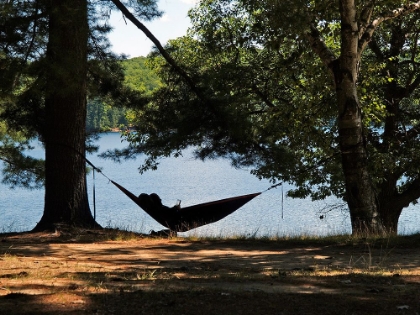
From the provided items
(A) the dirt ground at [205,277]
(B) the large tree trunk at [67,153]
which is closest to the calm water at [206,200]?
(B) the large tree trunk at [67,153]

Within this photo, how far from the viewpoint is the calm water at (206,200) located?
55.9 feet

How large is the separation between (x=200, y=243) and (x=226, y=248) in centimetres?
48

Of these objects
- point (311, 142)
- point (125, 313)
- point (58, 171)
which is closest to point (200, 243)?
point (58, 171)

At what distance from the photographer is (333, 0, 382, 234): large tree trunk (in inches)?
309

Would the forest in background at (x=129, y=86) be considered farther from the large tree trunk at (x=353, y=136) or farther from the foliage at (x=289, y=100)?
the large tree trunk at (x=353, y=136)

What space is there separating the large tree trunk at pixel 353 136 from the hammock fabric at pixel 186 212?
1.31 meters

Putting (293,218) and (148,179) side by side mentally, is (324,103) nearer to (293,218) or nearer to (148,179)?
(293,218)

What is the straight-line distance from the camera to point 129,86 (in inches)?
382

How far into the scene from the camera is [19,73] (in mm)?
6988

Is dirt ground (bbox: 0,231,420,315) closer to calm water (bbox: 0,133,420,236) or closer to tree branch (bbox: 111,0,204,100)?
tree branch (bbox: 111,0,204,100)

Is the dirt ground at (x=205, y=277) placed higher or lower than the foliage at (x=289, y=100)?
lower

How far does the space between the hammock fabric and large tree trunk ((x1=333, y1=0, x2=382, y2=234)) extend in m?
1.31

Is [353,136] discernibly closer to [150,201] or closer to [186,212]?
[186,212]

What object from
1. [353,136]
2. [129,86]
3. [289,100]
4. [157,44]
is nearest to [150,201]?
[157,44]
